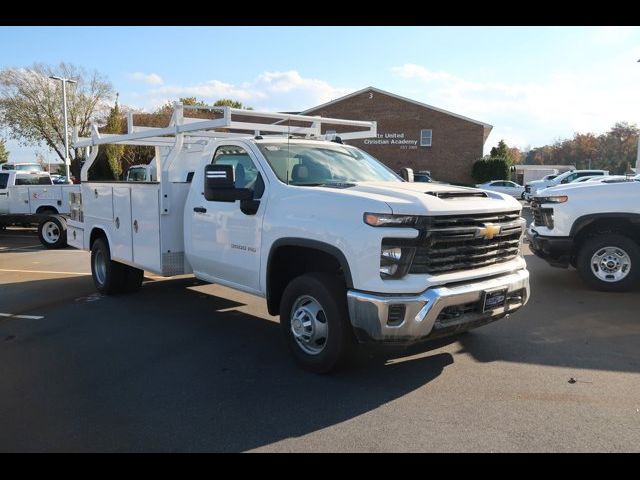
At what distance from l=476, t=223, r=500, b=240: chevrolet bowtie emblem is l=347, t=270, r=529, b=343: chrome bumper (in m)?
0.41

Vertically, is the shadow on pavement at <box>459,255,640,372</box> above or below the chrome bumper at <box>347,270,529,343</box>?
below

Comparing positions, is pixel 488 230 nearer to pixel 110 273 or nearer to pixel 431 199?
pixel 431 199

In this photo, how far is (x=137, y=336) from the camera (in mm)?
5773

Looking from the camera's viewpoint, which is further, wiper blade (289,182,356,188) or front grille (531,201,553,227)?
A: front grille (531,201,553,227)

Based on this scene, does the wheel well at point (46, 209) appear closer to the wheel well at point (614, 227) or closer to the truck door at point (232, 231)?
the truck door at point (232, 231)

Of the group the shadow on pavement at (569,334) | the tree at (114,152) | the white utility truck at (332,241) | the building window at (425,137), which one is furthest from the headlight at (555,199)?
the building window at (425,137)

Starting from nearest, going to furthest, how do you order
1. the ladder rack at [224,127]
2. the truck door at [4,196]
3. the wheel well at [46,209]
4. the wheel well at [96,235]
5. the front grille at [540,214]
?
the ladder rack at [224,127] → the wheel well at [96,235] → the front grille at [540,214] → the wheel well at [46,209] → the truck door at [4,196]

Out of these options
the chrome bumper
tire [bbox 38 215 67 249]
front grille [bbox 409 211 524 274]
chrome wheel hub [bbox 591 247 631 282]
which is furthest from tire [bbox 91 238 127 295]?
tire [bbox 38 215 67 249]

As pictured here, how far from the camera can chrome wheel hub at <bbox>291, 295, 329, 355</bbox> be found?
14.6 feet

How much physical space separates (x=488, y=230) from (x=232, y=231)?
2.47 meters

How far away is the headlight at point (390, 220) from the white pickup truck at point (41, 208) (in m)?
12.3

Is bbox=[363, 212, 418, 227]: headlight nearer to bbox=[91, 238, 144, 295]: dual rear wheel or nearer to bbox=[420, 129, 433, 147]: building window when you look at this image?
bbox=[91, 238, 144, 295]: dual rear wheel

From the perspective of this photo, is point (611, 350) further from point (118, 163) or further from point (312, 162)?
point (118, 163)

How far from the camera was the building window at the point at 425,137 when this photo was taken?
128 feet
